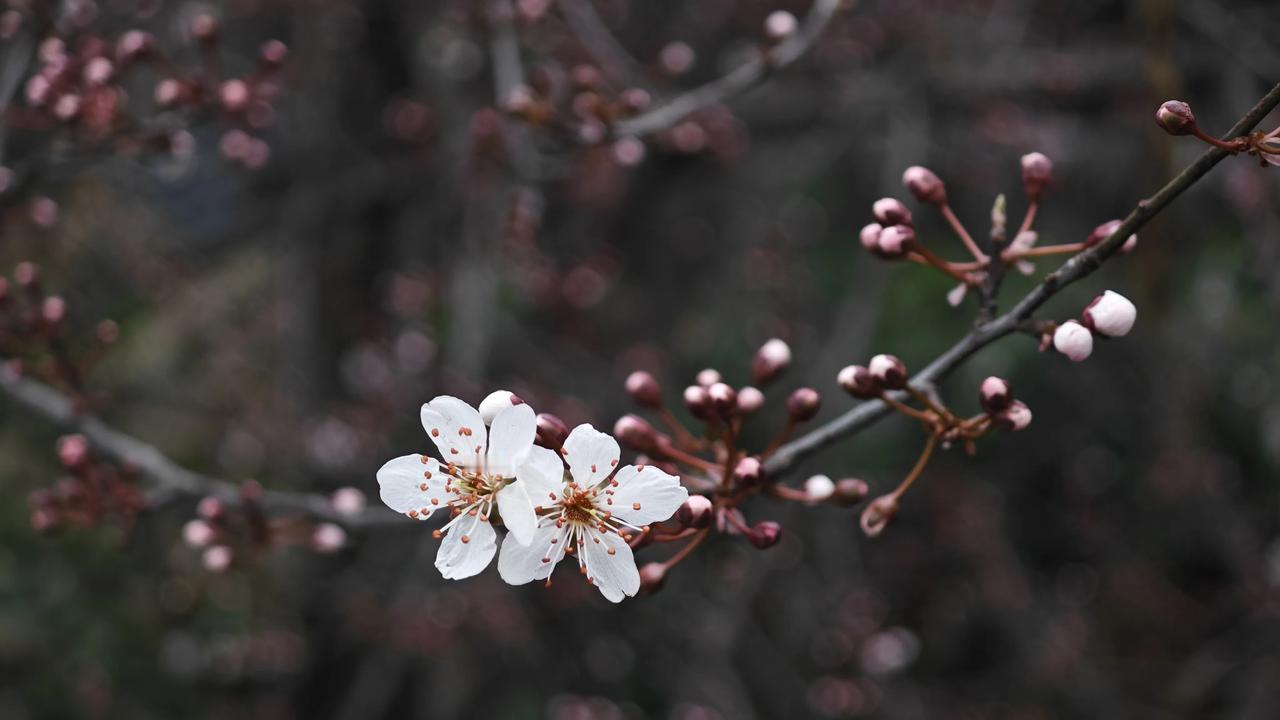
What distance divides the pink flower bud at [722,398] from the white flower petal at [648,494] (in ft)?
0.57

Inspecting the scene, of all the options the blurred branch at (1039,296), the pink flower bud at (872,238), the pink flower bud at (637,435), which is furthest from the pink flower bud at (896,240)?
the pink flower bud at (637,435)

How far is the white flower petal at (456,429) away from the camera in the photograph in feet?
3.90

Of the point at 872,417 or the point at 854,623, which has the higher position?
the point at 872,417

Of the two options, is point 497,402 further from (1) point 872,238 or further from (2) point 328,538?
(2) point 328,538

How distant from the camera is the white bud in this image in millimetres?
1158

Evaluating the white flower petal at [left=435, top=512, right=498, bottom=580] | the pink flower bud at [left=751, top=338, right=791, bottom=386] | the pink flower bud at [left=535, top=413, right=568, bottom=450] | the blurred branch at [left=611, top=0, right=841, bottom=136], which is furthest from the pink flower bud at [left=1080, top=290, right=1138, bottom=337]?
the blurred branch at [left=611, top=0, right=841, bottom=136]

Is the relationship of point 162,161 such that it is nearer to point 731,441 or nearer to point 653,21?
point 731,441

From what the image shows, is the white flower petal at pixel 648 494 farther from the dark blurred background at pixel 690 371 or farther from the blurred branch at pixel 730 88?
the dark blurred background at pixel 690 371

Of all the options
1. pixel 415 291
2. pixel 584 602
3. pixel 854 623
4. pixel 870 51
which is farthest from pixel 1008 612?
pixel 415 291

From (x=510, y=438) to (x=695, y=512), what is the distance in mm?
240

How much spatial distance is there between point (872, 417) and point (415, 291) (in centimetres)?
343

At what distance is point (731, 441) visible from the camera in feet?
3.99

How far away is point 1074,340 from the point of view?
1.12 meters

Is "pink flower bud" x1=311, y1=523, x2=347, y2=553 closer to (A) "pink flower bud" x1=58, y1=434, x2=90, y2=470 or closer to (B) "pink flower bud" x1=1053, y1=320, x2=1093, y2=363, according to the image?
(A) "pink flower bud" x1=58, y1=434, x2=90, y2=470
